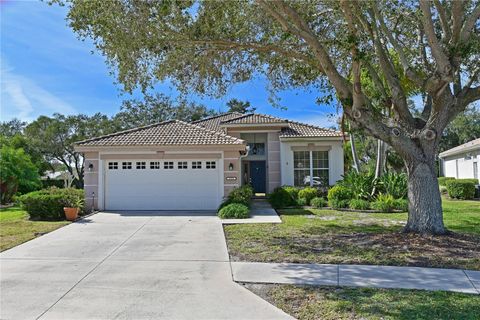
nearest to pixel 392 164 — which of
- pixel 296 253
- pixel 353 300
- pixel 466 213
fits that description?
pixel 466 213

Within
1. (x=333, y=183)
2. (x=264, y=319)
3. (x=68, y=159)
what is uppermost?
(x=68, y=159)

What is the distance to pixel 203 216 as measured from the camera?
49.3 ft

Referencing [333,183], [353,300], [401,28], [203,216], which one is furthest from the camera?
[333,183]

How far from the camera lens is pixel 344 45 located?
368 inches

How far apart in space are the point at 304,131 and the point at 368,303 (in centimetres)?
1760

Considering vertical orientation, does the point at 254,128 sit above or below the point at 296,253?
above

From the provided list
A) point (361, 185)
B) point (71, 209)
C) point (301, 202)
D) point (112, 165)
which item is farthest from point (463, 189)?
point (71, 209)

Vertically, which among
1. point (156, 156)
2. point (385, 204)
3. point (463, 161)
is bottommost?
point (385, 204)

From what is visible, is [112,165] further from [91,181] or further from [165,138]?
[165,138]

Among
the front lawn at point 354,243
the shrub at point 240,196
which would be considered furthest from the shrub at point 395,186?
the shrub at point 240,196

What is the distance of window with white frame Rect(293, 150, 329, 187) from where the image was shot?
21766mm

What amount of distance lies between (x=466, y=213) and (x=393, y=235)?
7.43 metres

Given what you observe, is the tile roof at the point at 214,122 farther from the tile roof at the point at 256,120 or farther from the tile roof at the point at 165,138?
the tile roof at the point at 165,138

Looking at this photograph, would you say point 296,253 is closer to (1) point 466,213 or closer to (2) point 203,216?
(2) point 203,216
